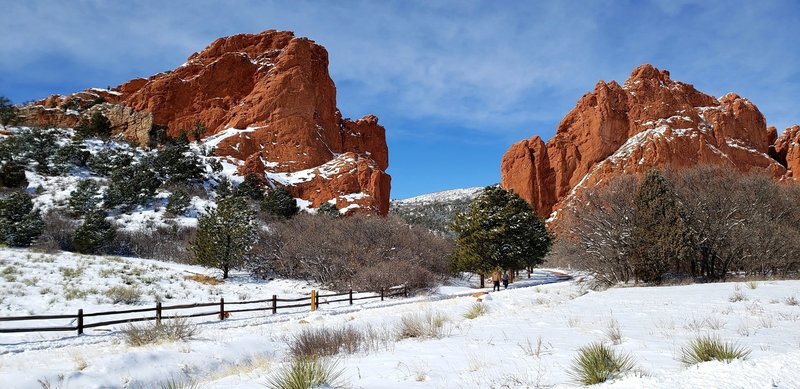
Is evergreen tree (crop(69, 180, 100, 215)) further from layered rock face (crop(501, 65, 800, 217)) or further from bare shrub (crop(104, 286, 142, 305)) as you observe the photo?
layered rock face (crop(501, 65, 800, 217))

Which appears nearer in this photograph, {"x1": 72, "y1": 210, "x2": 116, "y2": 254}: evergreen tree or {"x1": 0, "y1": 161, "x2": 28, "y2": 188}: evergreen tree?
{"x1": 72, "y1": 210, "x2": 116, "y2": 254}: evergreen tree

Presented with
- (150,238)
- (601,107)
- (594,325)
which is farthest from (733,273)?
(601,107)

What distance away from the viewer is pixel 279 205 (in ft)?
176

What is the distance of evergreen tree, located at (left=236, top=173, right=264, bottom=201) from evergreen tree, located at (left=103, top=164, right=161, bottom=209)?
1066 cm

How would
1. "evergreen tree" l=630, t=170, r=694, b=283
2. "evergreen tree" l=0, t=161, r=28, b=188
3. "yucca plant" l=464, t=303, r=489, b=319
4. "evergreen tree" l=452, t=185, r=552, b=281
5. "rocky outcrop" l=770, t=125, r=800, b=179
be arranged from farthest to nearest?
"rocky outcrop" l=770, t=125, r=800, b=179 → "evergreen tree" l=0, t=161, r=28, b=188 → "evergreen tree" l=452, t=185, r=552, b=281 → "evergreen tree" l=630, t=170, r=694, b=283 → "yucca plant" l=464, t=303, r=489, b=319

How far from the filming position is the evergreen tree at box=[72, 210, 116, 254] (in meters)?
36.7

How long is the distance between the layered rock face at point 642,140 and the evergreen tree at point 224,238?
7422cm

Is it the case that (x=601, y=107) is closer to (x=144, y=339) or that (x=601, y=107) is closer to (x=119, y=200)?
(x=119, y=200)

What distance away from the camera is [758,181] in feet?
106

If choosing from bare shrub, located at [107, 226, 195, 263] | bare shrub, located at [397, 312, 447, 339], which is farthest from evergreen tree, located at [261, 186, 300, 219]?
bare shrub, located at [397, 312, 447, 339]

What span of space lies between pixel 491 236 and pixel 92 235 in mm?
32659

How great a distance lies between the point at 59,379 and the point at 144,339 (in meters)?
3.05

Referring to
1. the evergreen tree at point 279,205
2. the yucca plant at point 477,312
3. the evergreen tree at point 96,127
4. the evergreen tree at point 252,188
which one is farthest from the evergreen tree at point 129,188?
the yucca plant at point 477,312

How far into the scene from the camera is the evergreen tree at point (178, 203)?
49250 millimetres
